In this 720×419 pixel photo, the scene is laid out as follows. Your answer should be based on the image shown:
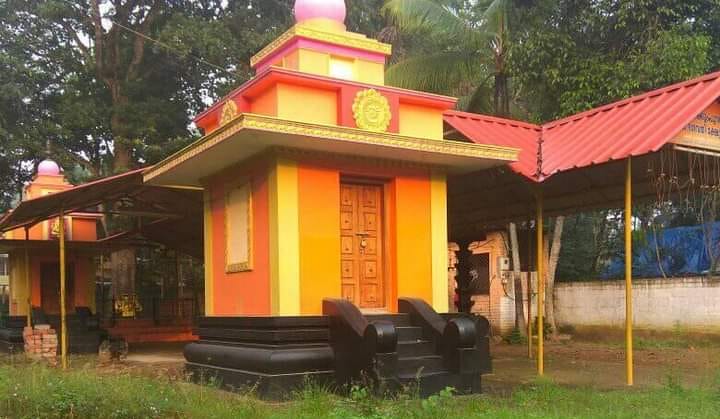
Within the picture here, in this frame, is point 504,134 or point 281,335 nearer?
point 281,335

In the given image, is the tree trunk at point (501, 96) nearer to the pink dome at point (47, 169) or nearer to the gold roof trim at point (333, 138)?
the gold roof trim at point (333, 138)

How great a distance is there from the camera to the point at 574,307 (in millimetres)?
18406

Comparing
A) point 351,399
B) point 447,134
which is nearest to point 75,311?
point 447,134

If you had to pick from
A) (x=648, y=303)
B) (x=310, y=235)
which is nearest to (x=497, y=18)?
(x=648, y=303)

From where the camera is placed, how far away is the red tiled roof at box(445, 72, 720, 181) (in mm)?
8773

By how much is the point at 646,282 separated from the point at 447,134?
778 cm

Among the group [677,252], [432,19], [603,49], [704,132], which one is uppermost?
[432,19]

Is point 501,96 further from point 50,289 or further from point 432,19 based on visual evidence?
point 50,289

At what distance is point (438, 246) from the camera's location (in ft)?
33.3

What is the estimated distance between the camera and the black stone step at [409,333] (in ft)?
30.0

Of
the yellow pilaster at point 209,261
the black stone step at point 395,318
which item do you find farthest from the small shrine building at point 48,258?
the black stone step at point 395,318

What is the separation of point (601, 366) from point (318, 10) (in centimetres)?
743

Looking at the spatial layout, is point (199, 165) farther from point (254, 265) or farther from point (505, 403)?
point (505, 403)

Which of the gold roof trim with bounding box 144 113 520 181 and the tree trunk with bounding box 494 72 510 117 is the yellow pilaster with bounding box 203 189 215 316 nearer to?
the gold roof trim with bounding box 144 113 520 181
